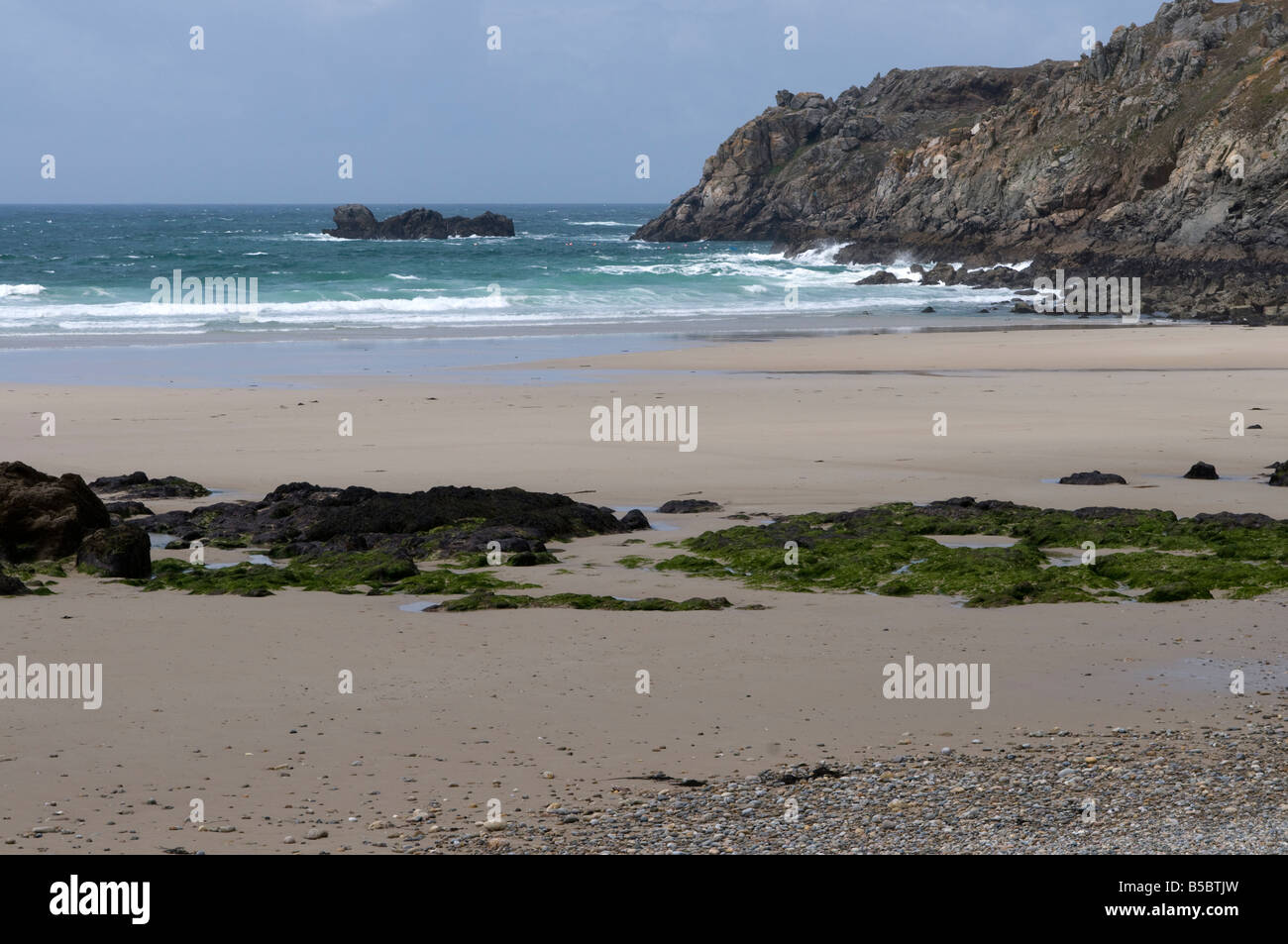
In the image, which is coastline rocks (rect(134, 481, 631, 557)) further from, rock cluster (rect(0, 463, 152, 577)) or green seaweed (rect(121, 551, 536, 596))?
rock cluster (rect(0, 463, 152, 577))

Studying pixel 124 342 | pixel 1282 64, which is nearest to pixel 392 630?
pixel 124 342

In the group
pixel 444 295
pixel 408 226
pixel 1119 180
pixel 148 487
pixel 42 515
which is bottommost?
pixel 148 487

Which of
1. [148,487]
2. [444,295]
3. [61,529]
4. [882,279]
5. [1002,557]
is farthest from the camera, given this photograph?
[882,279]

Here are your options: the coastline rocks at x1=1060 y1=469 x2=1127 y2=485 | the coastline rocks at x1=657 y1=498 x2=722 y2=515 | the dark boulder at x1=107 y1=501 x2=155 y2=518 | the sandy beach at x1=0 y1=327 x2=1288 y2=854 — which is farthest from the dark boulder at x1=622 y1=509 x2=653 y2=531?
the coastline rocks at x1=1060 y1=469 x2=1127 y2=485

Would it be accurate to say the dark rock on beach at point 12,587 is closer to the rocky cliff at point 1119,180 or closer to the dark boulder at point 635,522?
the dark boulder at point 635,522

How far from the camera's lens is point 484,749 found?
584cm

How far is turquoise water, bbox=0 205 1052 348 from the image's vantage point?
34.2m

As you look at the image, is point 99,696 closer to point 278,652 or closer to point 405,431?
point 278,652

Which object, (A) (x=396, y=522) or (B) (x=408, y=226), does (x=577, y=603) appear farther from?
(B) (x=408, y=226)

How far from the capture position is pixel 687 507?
1201cm

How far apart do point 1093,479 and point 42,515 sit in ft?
31.0

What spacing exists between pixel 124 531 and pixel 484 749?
4777 mm

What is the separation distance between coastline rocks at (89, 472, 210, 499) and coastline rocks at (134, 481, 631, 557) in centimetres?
112

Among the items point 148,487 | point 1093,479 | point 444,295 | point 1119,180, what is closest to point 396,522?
point 148,487
